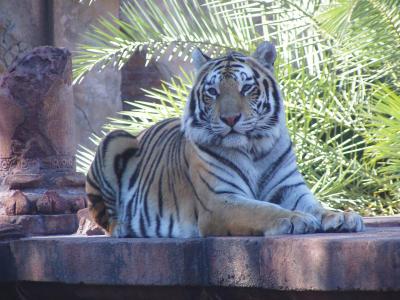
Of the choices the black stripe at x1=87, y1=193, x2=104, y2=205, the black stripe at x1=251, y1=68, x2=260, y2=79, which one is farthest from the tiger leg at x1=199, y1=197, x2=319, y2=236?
the black stripe at x1=87, y1=193, x2=104, y2=205

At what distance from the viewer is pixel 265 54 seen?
511 centimetres

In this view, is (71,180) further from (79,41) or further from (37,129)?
(79,41)

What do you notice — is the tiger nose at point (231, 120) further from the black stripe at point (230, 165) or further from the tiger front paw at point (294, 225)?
the tiger front paw at point (294, 225)

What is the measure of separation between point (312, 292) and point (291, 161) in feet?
4.37

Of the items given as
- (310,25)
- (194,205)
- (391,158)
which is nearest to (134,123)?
(310,25)

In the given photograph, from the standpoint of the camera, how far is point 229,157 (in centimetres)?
484

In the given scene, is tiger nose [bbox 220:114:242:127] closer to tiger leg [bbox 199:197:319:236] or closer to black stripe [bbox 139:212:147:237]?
tiger leg [bbox 199:197:319:236]

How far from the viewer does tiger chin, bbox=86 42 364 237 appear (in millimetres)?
4582

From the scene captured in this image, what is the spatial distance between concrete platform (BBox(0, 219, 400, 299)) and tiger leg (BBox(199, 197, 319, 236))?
0.26 metres

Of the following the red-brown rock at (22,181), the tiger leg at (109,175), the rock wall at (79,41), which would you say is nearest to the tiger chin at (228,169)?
the tiger leg at (109,175)

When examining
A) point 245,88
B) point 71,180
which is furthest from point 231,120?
point 71,180

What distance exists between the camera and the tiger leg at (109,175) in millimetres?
5578

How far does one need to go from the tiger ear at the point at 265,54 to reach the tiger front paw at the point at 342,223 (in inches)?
40.6

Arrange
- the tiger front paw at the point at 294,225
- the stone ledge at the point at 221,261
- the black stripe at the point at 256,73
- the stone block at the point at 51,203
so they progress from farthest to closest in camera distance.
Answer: the stone block at the point at 51,203 < the black stripe at the point at 256,73 < the tiger front paw at the point at 294,225 < the stone ledge at the point at 221,261
